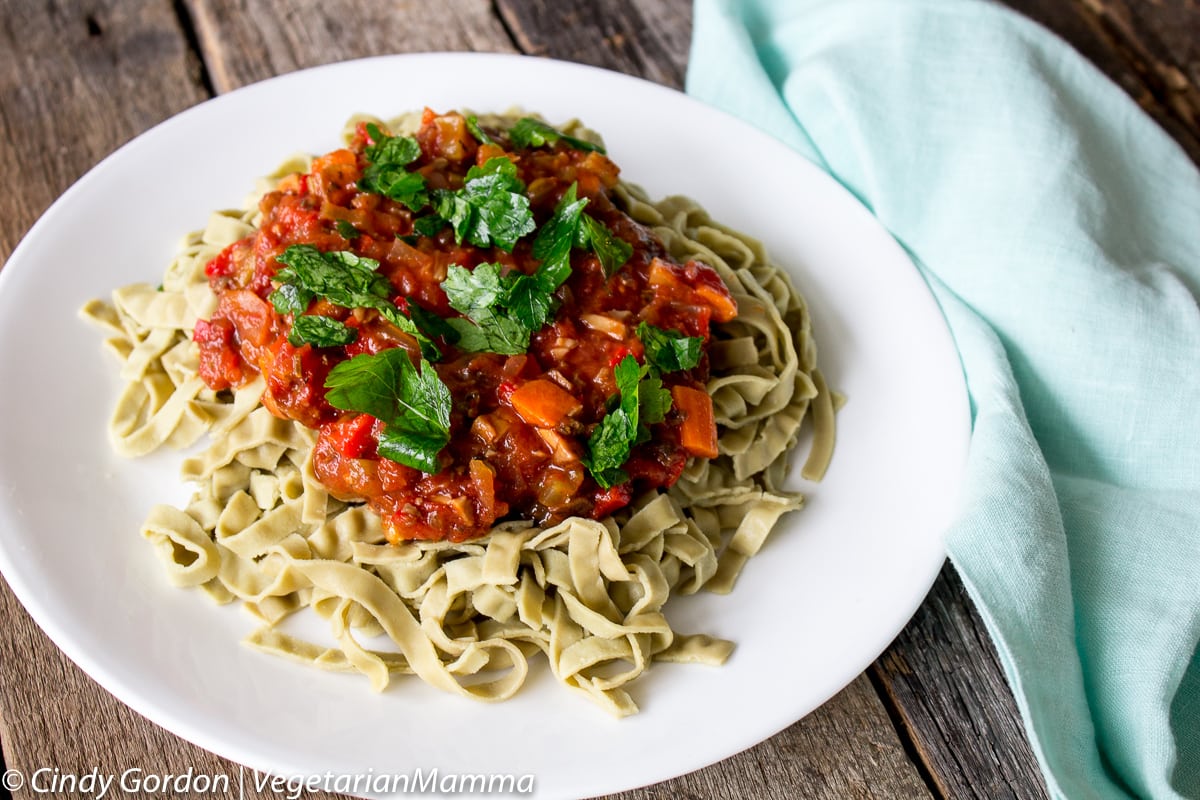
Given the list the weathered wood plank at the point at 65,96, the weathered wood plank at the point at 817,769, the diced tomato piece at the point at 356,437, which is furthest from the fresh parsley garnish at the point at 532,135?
the weathered wood plank at the point at 817,769

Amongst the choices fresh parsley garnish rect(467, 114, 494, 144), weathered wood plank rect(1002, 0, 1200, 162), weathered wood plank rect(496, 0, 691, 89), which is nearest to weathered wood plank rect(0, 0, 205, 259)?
weathered wood plank rect(496, 0, 691, 89)

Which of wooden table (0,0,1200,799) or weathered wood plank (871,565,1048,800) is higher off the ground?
wooden table (0,0,1200,799)

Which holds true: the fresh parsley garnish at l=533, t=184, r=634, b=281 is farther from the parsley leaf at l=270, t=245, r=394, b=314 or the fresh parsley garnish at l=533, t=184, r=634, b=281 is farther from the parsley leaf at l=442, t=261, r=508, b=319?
the parsley leaf at l=270, t=245, r=394, b=314

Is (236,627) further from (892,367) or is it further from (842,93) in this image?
(842,93)

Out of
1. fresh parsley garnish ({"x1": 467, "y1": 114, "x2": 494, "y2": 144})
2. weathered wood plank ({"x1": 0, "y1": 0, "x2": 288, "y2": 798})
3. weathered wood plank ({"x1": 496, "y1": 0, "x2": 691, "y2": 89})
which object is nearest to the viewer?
weathered wood plank ({"x1": 0, "y1": 0, "x2": 288, "y2": 798})

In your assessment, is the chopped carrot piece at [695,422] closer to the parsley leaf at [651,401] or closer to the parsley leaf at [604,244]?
the parsley leaf at [651,401]
